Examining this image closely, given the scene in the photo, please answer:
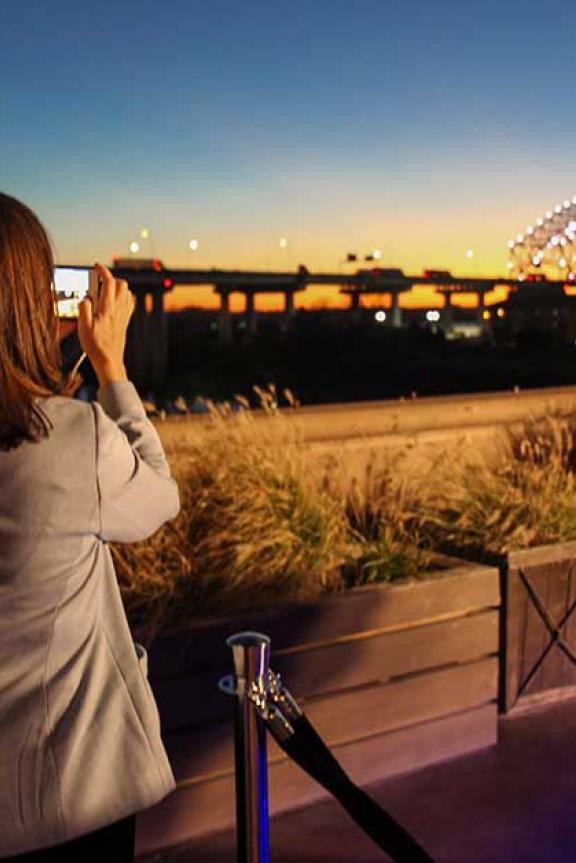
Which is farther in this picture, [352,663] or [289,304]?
[289,304]

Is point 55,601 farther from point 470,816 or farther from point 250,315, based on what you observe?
point 250,315

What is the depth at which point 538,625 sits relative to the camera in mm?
4809

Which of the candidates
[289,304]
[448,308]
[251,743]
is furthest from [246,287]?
[251,743]

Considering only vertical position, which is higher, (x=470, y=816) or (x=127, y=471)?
(x=127, y=471)

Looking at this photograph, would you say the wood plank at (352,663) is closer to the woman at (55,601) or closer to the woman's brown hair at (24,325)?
the woman at (55,601)

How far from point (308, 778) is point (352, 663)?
0.43 m

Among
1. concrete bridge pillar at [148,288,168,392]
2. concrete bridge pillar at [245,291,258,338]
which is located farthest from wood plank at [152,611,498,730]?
concrete bridge pillar at [245,291,258,338]

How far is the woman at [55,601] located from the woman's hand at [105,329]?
17cm

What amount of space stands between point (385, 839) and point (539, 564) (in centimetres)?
271

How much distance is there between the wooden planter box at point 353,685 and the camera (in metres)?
3.71

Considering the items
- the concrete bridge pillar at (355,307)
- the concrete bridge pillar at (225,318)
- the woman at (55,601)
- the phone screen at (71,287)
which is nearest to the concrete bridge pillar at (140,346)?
the concrete bridge pillar at (225,318)

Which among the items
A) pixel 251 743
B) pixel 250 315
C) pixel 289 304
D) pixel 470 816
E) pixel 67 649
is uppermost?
pixel 67 649

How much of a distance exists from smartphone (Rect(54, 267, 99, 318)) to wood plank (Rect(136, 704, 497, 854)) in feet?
7.15

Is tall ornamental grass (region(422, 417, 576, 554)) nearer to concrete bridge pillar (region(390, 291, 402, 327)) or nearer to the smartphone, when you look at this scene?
the smartphone
